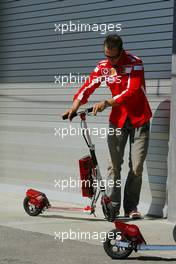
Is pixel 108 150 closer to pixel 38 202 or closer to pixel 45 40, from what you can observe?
pixel 38 202

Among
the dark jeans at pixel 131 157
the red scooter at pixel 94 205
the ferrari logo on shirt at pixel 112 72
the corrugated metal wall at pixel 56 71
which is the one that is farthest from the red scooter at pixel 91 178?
the corrugated metal wall at pixel 56 71

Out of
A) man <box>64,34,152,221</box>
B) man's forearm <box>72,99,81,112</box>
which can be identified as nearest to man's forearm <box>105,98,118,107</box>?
man <box>64,34,152,221</box>

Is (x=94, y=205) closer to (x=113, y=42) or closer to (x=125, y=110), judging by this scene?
(x=125, y=110)

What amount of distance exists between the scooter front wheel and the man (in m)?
0.88

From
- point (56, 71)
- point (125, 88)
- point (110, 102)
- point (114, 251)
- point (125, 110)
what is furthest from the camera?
point (56, 71)

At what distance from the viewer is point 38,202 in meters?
8.61

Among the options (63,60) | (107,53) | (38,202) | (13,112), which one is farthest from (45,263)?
(13,112)

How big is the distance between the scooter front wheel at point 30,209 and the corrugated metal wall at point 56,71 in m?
1.27

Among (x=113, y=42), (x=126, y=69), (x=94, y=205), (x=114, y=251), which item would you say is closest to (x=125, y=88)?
(x=126, y=69)

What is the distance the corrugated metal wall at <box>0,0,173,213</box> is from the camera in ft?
29.1

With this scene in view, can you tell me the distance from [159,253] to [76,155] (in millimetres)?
3490

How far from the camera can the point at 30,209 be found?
884cm

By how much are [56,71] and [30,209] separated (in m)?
2.38

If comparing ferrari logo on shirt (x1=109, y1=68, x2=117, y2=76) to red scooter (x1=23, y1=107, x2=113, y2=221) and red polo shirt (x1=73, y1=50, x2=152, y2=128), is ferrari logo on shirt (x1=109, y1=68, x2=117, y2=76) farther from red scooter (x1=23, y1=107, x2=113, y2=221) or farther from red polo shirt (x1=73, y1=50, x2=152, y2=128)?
red scooter (x1=23, y1=107, x2=113, y2=221)
